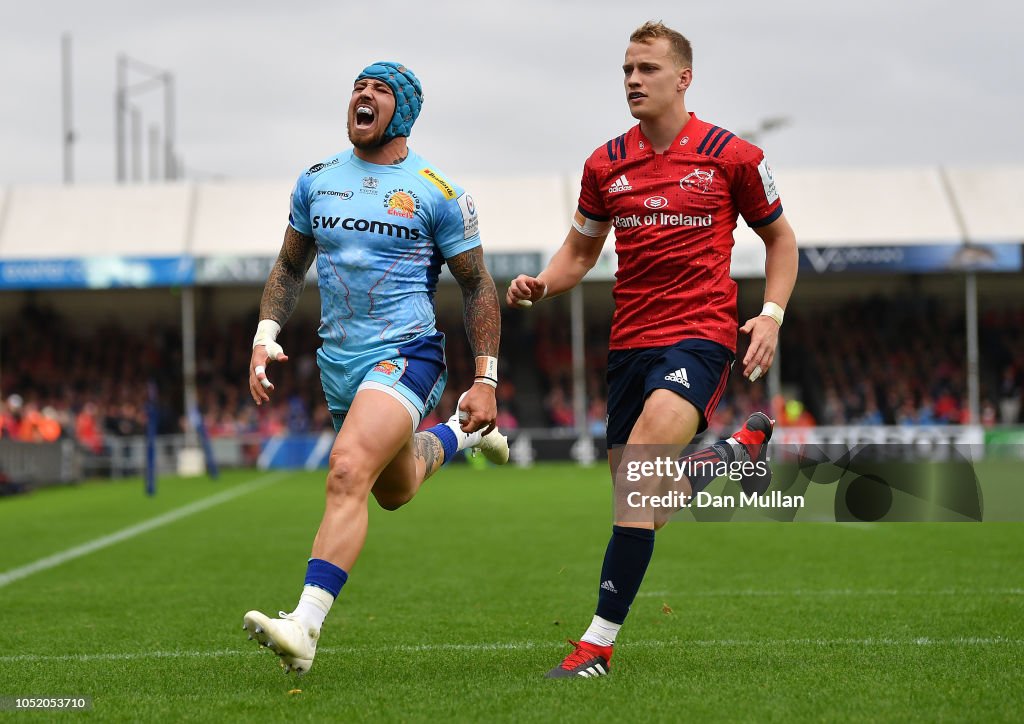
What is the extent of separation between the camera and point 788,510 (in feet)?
24.5

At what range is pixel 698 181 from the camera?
5543mm

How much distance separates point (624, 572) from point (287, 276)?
77.4 inches

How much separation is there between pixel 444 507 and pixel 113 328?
24.2m

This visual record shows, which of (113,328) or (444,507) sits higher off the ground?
(113,328)

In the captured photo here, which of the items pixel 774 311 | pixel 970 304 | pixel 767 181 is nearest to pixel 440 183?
pixel 767 181

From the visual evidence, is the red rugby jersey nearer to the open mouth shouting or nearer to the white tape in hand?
the open mouth shouting

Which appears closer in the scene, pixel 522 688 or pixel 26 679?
pixel 522 688

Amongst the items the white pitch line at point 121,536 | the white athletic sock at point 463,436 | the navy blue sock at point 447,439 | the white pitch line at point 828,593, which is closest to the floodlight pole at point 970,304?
the white pitch line at point 121,536

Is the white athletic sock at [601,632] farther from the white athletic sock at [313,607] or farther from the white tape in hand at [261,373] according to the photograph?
the white tape in hand at [261,373]

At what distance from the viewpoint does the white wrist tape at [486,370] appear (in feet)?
18.1

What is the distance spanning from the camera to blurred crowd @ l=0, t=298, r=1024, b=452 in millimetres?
32906

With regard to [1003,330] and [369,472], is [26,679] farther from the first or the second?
[1003,330]

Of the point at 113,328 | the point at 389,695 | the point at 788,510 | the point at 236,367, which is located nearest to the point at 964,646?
the point at 788,510

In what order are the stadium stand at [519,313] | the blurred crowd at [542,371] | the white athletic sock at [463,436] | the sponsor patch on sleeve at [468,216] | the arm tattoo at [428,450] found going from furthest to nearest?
the blurred crowd at [542,371]
the stadium stand at [519,313]
the white athletic sock at [463,436]
the arm tattoo at [428,450]
the sponsor patch on sleeve at [468,216]
